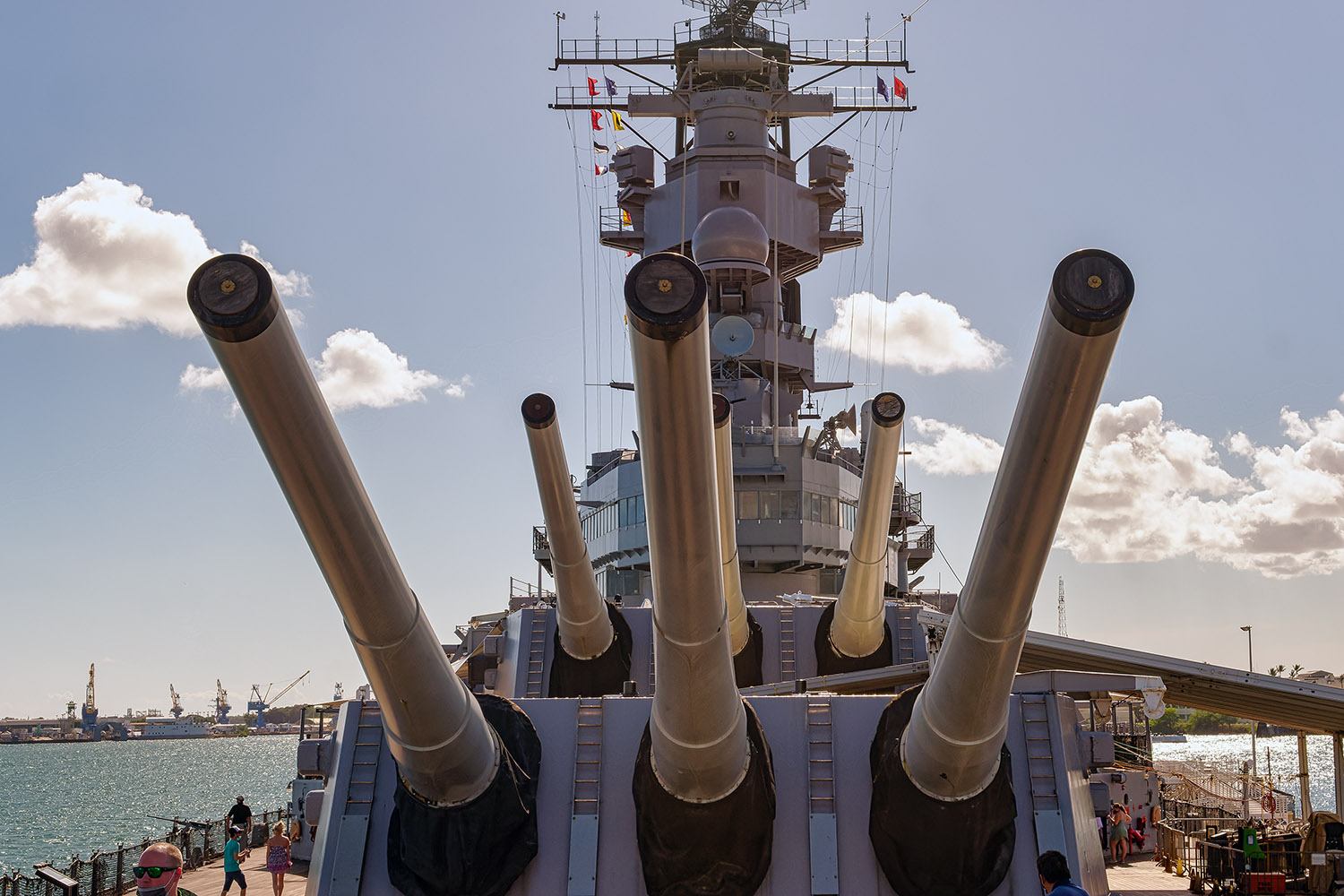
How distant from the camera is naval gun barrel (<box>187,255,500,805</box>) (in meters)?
5.36

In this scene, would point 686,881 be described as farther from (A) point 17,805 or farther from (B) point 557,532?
(A) point 17,805

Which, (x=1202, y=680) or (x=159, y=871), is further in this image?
(x=1202, y=680)

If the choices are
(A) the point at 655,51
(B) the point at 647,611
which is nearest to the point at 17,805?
(A) the point at 655,51

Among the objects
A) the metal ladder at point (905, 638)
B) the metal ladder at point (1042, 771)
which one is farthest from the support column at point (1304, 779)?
the metal ladder at point (1042, 771)

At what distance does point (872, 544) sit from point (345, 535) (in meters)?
7.75

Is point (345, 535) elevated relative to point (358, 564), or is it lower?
elevated

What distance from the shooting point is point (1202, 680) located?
1527cm

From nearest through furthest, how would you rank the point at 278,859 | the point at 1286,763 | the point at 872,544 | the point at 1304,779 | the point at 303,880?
the point at 872,544 → the point at 278,859 → the point at 1304,779 → the point at 303,880 → the point at 1286,763

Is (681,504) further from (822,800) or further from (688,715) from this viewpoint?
(822,800)

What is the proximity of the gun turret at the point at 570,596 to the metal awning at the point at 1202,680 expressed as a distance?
379 cm

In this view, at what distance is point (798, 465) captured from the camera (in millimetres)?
23516

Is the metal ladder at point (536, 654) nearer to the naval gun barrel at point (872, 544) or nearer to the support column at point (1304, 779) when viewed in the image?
the naval gun barrel at point (872, 544)

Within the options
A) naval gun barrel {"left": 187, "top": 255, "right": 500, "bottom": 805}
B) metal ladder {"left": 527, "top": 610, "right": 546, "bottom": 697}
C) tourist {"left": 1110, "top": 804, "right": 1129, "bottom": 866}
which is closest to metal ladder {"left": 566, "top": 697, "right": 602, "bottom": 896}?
naval gun barrel {"left": 187, "top": 255, "right": 500, "bottom": 805}

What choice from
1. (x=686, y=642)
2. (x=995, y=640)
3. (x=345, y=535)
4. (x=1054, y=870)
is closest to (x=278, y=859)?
(x=345, y=535)
